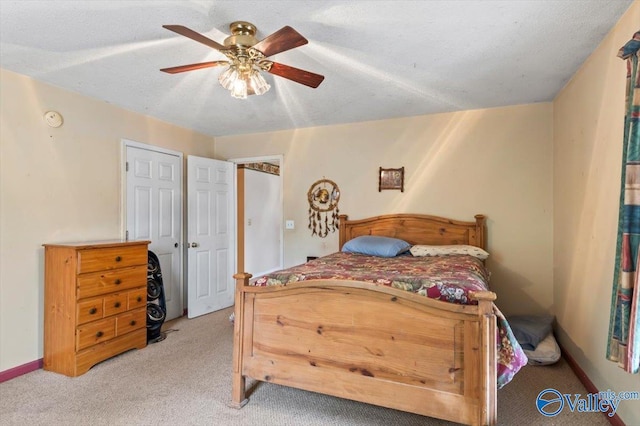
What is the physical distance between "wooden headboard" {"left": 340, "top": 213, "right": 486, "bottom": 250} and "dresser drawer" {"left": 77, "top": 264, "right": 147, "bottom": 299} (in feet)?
7.15

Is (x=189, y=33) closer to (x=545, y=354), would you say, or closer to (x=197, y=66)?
(x=197, y=66)

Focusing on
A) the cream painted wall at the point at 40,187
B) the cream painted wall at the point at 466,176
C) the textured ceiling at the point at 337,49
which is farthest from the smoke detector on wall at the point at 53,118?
the cream painted wall at the point at 466,176

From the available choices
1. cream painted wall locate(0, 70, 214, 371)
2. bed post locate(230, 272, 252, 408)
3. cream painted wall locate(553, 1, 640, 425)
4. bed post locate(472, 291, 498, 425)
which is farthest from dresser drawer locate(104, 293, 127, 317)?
cream painted wall locate(553, 1, 640, 425)

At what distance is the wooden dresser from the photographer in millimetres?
2598

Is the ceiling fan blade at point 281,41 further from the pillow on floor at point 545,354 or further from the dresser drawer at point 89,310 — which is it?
the pillow on floor at point 545,354

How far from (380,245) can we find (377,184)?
35.6 inches

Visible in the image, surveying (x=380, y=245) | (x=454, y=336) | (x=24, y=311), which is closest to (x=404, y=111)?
(x=380, y=245)

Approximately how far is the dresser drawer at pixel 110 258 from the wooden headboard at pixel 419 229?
7.09 feet

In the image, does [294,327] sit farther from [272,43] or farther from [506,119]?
[506,119]

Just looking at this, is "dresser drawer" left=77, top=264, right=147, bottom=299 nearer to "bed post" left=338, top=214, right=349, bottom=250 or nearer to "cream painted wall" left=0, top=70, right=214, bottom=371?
"cream painted wall" left=0, top=70, right=214, bottom=371

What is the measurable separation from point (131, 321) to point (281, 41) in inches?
107

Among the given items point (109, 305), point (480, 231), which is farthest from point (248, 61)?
point (480, 231)

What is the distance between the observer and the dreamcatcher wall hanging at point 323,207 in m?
4.13

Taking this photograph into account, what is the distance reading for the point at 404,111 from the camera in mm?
3617
